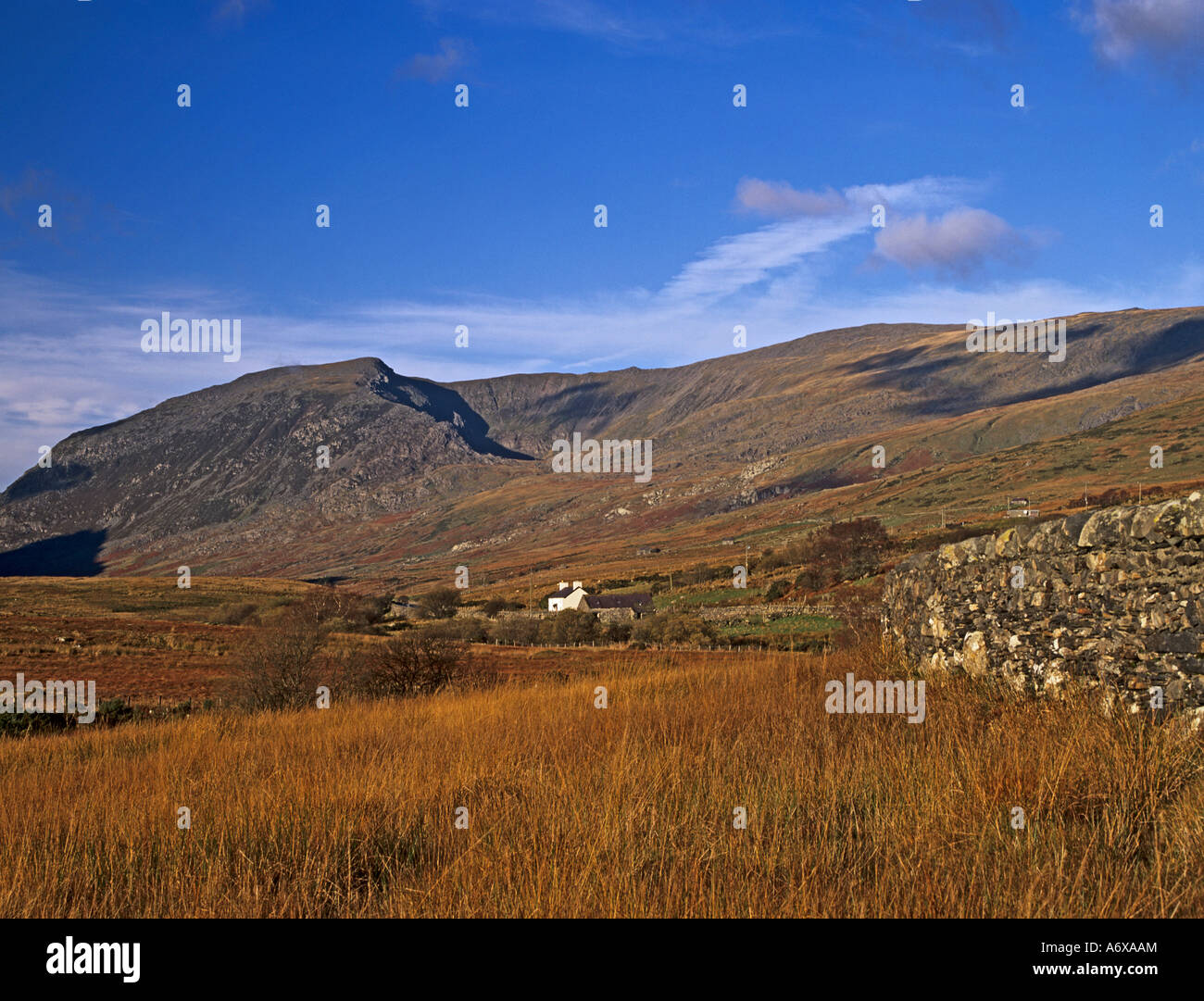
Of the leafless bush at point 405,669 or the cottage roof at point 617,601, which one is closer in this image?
the leafless bush at point 405,669

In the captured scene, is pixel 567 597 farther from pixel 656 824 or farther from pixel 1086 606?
pixel 656 824

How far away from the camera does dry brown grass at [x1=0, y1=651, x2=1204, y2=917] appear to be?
12.7ft

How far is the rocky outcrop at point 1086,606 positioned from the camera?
630 cm

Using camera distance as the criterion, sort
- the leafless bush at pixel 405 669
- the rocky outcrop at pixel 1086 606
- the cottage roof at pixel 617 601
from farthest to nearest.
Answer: the cottage roof at pixel 617 601 → the leafless bush at pixel 405 669 → the rocky outcrop at pixel 1086 606

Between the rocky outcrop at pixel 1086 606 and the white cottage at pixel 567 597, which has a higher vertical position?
the rocky outcrop at pixel 1086 606

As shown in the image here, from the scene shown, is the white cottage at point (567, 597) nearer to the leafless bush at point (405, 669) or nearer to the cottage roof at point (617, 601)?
the cottage roof at point (617, 601)

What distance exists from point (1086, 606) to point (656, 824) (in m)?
4.83

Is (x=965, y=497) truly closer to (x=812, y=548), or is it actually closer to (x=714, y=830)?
(x=812, y=548)

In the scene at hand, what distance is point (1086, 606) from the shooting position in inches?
293

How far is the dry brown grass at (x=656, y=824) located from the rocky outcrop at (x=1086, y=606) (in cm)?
45

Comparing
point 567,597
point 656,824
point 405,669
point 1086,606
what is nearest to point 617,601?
point 567,597

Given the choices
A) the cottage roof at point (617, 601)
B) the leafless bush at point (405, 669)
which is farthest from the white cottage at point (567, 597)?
the leafless bush at point (405, 669)

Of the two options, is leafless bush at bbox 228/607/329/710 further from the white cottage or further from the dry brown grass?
the white cottage
